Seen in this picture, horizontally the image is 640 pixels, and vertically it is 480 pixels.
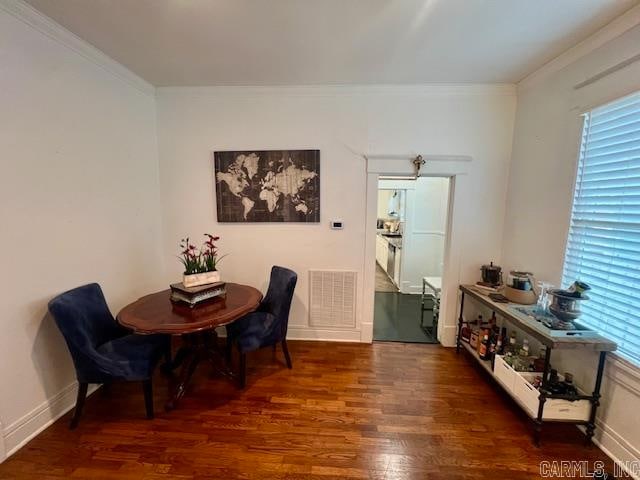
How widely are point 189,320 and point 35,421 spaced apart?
120 centimetres

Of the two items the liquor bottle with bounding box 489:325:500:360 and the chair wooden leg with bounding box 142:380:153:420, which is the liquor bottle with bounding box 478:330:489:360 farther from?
the chair wooden leg with bounding box 142:380:153:420

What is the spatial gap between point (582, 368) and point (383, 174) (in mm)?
2252

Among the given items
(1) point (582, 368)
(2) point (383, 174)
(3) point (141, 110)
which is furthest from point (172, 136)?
(1) point (582, 368)

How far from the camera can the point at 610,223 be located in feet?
5.82

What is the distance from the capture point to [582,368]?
1.91 metres

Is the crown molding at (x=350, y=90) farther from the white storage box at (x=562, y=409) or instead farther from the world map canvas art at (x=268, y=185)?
the white storage box at (x=562, y=409)

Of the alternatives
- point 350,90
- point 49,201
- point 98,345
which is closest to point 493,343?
point 350,90

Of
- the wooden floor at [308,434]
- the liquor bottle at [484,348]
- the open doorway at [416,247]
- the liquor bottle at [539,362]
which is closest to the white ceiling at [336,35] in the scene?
the open doorway at [416,247]

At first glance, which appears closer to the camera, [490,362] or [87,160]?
[87,160]

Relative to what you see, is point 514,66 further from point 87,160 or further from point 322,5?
point 87,160

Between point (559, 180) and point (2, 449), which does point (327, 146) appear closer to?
point (559, 180)

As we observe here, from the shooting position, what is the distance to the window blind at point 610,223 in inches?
A: 64.7

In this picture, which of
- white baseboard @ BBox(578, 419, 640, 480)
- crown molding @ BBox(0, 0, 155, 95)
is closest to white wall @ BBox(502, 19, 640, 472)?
white baseboard @ BBox(578, 419, 640, 480)

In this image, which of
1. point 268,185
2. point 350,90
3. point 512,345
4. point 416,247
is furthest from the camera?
point 416,247
